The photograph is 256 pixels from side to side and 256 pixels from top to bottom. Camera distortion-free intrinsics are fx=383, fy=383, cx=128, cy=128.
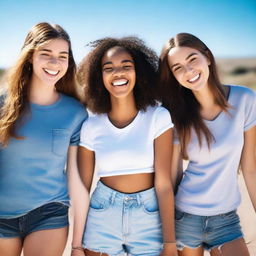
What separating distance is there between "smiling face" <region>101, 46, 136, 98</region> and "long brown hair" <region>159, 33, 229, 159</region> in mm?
299

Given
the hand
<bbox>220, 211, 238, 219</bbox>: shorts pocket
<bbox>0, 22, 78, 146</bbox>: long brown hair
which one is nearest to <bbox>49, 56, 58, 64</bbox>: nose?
<bbox>0, 22, 78, 146</bbox>: long brown hair

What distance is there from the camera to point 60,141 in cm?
279

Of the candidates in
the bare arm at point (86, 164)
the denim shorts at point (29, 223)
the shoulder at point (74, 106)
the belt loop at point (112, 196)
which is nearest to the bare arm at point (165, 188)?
the belt loop at point (112, 196)

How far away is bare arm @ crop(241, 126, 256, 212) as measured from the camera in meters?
2.81

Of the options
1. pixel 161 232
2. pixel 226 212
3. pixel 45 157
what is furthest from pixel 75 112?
pixel 226 212

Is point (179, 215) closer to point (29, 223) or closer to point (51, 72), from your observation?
point (29, 223)

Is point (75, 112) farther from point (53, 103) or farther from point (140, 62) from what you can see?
point (140, 62)

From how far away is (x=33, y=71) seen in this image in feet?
9.91

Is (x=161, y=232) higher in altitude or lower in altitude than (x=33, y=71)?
lower

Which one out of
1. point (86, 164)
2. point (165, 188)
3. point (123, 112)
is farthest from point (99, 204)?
point (123, 112)

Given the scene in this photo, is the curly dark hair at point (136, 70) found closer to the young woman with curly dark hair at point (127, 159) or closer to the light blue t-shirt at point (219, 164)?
the young woman with curly dark hair at point (127, 159)

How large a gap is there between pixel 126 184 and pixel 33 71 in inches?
46.1

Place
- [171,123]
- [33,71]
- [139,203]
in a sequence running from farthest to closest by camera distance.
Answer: [33,71]
[171,123]
[139,203]

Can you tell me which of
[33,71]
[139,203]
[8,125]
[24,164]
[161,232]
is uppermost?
[33,71]
